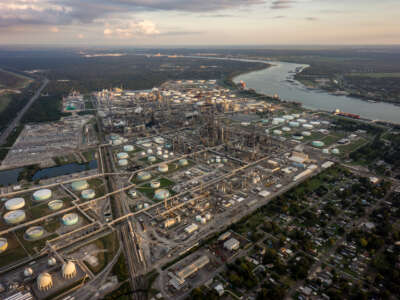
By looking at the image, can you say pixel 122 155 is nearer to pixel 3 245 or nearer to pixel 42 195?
pixel 42 195

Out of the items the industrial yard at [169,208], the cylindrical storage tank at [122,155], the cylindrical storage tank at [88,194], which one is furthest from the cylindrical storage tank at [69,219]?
the cylindrical storage tank at [122,155]

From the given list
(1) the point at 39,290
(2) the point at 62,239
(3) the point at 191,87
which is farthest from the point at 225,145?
(3) the point at 191,87

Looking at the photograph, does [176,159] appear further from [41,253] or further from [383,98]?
[383,98]

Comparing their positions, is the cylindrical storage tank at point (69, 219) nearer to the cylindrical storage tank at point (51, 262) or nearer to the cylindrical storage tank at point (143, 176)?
the cylindrical storage tank at point (51, 262)

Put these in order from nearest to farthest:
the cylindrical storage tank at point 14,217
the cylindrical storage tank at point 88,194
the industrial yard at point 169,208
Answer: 1. the industrial yard at point 169,208
2. the cylindrical storage tank at point 14,217
3. the cylindrical storage tank at point 88,194

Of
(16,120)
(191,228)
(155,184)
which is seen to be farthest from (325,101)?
(16,120)

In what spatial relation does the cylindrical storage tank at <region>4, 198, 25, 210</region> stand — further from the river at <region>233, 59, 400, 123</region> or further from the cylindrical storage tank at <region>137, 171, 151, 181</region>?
the river at <region>233, 59, 400, 123</region>
